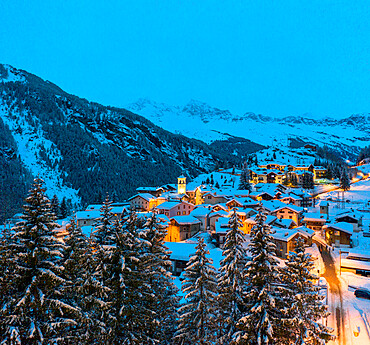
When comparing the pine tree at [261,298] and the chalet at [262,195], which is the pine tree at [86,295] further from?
the chalet at [262,195]

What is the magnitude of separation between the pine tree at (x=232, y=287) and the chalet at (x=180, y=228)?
106ft

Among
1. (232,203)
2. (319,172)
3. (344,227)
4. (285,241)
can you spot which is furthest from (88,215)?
(319,172)

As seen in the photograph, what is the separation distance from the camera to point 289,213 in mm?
53312

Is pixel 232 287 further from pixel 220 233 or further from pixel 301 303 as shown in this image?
pixel 220 233

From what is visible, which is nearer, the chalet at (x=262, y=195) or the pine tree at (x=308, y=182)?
the chalet at (x=262, y=195)

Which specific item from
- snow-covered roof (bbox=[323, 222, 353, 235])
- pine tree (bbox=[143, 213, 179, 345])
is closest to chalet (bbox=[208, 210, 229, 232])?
snow-covered roof (bbox=[323, 222, 353, 235])

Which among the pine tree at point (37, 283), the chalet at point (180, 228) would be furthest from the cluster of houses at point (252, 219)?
the pine tree at point (37, 283)

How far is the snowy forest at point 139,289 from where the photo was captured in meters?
11.1

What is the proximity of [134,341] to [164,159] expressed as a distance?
182442mm

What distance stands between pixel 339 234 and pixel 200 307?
39228 millimetres

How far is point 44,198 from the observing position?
11594 millimetres

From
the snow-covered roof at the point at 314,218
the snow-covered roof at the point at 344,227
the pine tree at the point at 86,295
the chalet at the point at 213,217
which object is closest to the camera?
the pine tree at the point at 86,295

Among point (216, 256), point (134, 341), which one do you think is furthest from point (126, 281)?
point (216, 256)

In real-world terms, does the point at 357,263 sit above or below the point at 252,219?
below
